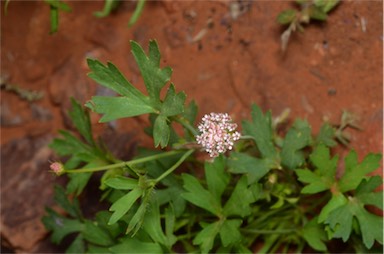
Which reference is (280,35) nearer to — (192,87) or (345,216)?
(192,87)

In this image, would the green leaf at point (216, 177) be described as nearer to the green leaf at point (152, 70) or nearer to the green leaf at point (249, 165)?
the green leaf at point (249, 165)

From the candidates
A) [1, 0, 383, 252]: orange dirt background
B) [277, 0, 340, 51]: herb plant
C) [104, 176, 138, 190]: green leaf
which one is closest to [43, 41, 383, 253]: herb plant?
[104, 176, 138, 190]: green leaf

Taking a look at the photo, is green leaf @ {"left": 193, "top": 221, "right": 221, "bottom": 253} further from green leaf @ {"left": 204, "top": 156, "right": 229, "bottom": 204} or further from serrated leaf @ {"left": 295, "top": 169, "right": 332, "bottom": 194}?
serrated leaf @ {"left": 295, "top": 169, "right": 332, "bottom": 194}

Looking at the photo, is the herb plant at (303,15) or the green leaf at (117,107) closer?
the green leaf at (117,107)

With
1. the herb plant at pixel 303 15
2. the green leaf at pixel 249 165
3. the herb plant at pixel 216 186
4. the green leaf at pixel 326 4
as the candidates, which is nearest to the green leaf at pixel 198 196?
the herb plant at pixel 216 186

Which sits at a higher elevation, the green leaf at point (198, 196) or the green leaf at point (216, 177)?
the green leaf at point (216, 177)
